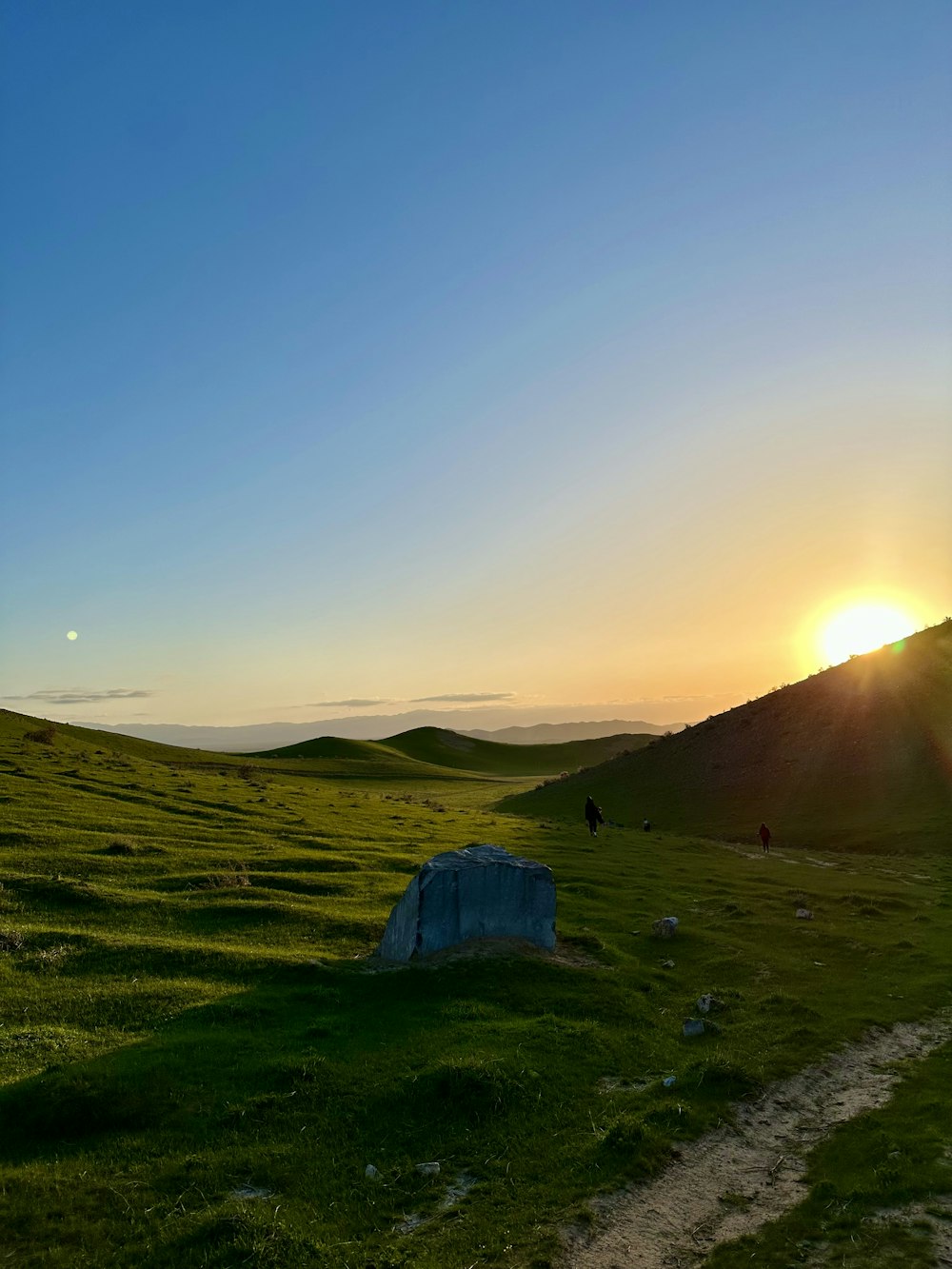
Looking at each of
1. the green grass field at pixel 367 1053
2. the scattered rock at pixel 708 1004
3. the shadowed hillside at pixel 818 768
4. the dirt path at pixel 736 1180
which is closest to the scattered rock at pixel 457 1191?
the green grass field at pixel 367 1053

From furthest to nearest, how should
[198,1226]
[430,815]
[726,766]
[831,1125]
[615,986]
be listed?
[726,766], [430,815], [615,986], [831,1125], [198,1226]

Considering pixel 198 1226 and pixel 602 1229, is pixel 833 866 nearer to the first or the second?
pixel 602 1229

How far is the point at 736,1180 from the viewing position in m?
14.0

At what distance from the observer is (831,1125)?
A: 16125 millimetres

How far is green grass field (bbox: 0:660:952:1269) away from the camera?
12312 mm

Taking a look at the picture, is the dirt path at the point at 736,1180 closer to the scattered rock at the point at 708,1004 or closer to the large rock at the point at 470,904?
the scattered rock at the point at 708,1004

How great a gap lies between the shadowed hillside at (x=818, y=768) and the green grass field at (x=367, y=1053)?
1217 inches

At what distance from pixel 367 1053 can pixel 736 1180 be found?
803 cm

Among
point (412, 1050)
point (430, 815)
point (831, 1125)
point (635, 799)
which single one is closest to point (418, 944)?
point (412, 1050)

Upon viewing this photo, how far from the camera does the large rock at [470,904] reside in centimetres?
2384

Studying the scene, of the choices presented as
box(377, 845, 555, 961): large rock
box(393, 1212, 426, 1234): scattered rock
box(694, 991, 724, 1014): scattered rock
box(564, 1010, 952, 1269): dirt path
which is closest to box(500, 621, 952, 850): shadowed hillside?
box(694, 991, 724, 1014): scattered rock

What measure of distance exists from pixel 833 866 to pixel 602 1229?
146 ft

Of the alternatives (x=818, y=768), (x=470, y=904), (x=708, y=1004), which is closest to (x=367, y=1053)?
(x=470, y=904)

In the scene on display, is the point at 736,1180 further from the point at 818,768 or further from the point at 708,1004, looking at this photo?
the point at 818,768
